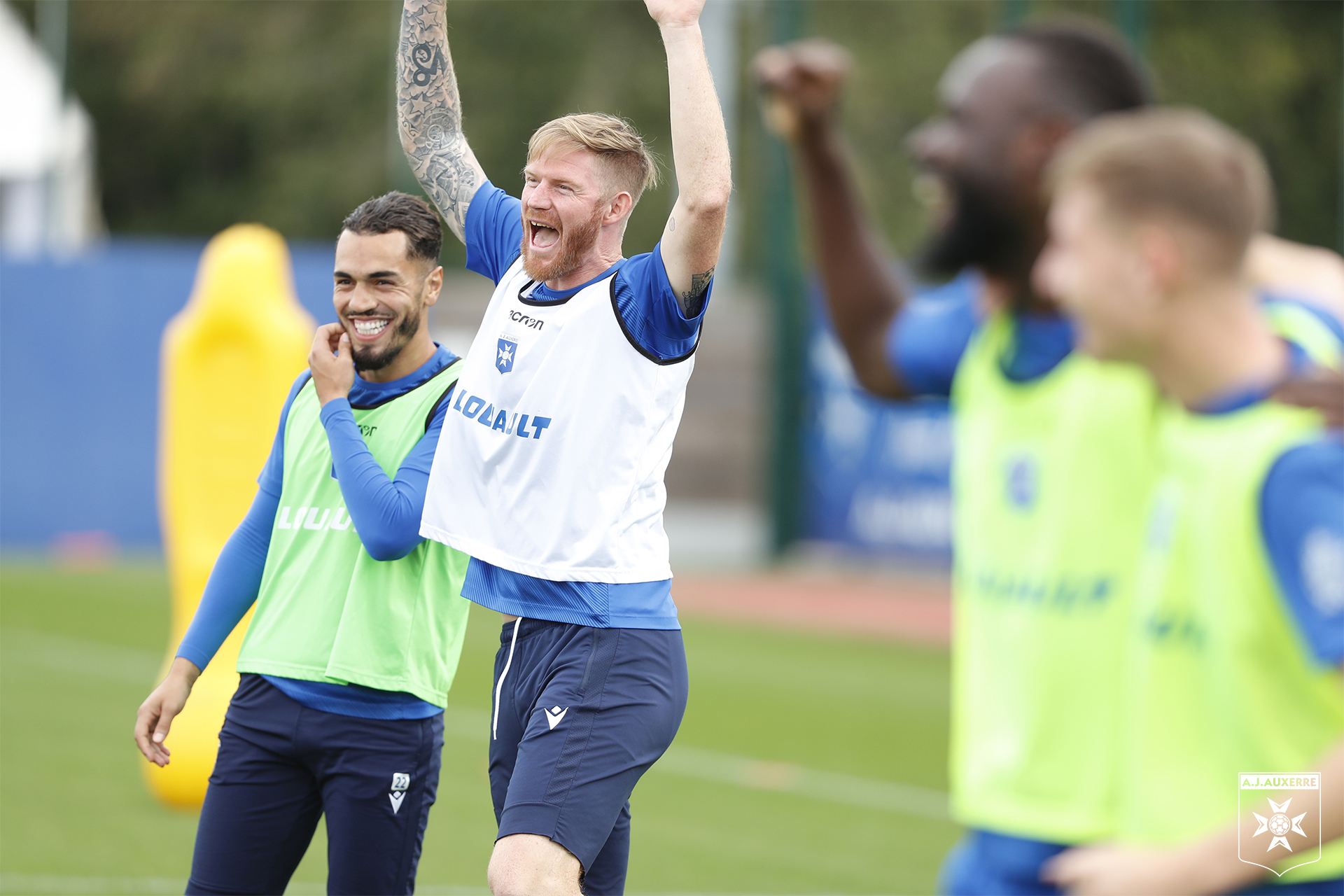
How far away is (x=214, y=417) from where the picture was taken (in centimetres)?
742

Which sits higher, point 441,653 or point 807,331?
point 807,331

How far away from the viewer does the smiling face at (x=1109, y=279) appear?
Answer: 96.5 inches

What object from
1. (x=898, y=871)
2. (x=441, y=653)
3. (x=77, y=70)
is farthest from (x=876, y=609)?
(x=77, y=70)

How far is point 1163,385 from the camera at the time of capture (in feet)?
8.30

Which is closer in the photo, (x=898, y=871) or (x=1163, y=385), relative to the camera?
(x=1163, y=385)

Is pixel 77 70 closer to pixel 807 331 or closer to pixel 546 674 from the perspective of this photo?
pixel 807 331

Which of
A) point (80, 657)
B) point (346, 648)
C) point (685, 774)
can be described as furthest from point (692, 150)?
point (80, 657)

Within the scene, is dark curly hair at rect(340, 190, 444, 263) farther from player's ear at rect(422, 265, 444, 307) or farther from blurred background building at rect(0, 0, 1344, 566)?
blurred background building at rect(0, 0, 1344, 566)

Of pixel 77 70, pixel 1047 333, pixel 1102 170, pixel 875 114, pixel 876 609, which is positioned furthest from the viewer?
pixel 77 70

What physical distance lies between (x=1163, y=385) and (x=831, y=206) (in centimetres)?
110

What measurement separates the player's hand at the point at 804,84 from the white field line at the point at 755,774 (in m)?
5.23

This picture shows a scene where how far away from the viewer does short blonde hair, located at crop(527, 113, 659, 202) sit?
3428mm

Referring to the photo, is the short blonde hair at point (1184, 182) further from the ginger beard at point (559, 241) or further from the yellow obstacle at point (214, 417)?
the yellow obstacle at point (214, 417)

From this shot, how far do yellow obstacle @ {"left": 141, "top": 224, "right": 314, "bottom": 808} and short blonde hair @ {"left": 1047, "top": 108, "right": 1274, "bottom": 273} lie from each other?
16.8 ft
